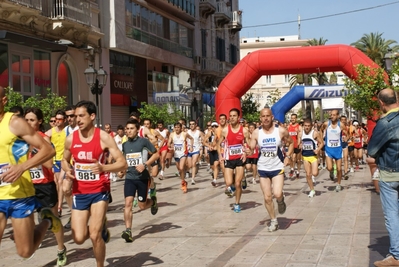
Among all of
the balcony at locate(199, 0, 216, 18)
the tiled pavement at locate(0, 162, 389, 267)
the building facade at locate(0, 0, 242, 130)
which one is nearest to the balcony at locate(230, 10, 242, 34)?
the building facade at locate(0, 0, 242, 130)

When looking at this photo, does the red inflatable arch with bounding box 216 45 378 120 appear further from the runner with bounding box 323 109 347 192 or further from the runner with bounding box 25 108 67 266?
the runner with bounding box 25 108 67 266

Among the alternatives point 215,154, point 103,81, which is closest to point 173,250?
point 215,154

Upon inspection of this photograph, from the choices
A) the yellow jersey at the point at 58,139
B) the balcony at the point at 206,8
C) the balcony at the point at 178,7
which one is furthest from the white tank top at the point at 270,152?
the balcony at the point at 206,8

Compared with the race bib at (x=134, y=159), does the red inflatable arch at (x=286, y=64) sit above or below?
above

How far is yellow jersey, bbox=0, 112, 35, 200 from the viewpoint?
17.3 ft

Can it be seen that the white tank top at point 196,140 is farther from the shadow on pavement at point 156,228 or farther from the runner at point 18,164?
the runner at point 18,164

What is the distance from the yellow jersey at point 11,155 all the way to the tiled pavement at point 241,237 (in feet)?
7.27

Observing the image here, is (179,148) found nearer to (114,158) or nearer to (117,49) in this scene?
(114,158)

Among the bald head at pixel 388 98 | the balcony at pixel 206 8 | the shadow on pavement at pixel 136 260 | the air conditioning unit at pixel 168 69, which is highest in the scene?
the balcony at pixel 206 8

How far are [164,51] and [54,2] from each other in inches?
498

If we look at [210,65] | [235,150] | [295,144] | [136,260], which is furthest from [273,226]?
[210,65]

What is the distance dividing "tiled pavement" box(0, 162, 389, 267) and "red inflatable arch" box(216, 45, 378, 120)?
8.61m

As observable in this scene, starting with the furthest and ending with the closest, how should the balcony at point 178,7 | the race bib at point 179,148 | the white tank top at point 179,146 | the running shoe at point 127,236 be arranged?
the balcony at point 178,7 < the race bib at point 179,148 < the white tank top at point 179,146 < the running shoe at point 127,236

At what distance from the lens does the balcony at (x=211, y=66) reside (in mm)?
43875
